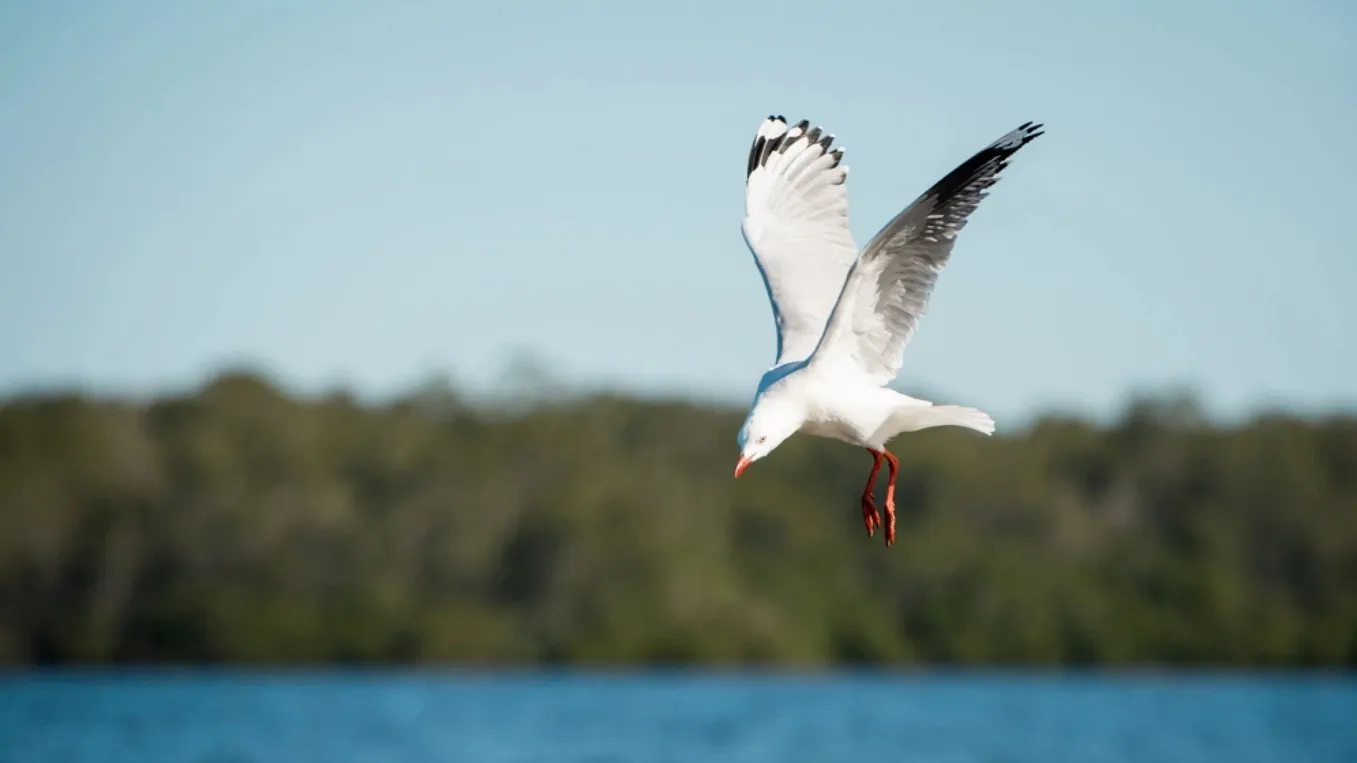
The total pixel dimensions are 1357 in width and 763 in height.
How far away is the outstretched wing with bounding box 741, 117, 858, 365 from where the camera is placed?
11.3 metres

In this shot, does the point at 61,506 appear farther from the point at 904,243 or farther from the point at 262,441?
the point at 904,243

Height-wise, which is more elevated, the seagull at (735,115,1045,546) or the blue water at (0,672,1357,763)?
the seagull at (735,115,1045,546)

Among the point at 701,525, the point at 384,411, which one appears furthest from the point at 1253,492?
A: the point at 384,411

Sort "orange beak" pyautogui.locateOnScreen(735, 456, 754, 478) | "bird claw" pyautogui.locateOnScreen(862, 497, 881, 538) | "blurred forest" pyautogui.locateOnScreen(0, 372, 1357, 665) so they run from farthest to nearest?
"blurred forest" pyautogui.locateOnScreen(0, 372, 1357, 665), "bird claw" pyautogui.locateOnScreen(862, 497, 881, 538), "orange beak" pyautogui.locateOnScreen(735, 456, 754, 478)

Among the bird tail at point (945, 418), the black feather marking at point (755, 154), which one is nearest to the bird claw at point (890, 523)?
the bird tail at point (945, 418)

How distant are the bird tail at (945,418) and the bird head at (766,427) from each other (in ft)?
2.02

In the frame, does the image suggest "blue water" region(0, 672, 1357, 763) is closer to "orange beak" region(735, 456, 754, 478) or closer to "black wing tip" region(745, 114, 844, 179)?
"black wing tip" region(745, 114, 844, 179)

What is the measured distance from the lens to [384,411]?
69.6m

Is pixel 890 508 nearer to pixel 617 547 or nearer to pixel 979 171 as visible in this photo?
pixel 979 171

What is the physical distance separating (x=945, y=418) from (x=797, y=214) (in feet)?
7.73

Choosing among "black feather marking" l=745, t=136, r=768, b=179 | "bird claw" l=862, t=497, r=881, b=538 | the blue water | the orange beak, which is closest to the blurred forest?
the blue water

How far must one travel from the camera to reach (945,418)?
9.89 meters

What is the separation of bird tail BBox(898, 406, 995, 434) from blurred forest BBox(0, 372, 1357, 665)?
46.1m

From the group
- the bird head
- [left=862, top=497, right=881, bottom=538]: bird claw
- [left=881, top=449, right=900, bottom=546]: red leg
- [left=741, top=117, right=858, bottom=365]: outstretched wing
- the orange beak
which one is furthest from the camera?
[left=741, top=117, right=858, bottom=365]: outstretched wing
